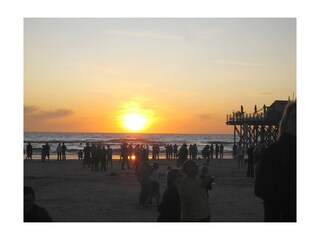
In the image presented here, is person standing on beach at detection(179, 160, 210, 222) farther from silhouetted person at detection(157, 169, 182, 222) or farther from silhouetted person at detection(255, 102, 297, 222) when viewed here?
silhouetted person at detection(255, 102, 297, 222)

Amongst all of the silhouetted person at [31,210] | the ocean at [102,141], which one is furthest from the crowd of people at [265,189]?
the ocean at [102,141]

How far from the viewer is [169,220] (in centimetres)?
630

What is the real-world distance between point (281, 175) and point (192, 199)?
2137 millimetres

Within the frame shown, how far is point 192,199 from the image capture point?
5883mm

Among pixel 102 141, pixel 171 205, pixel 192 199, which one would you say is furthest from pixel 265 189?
pixel 102 141

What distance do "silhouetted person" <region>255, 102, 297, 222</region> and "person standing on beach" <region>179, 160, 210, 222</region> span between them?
1.90 meters

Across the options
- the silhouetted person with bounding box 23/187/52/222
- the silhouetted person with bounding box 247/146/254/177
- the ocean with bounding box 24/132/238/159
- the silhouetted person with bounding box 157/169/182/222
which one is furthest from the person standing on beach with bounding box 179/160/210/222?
the ocean with bounding box 24/132/238/159

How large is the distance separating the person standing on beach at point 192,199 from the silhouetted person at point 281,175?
6.23 ft

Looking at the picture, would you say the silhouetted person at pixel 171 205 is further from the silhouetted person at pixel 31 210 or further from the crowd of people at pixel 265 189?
the silhouetted person at pixel 31 210

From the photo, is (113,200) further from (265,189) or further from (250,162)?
(265,189)

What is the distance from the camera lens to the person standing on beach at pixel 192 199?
5.85 meters
